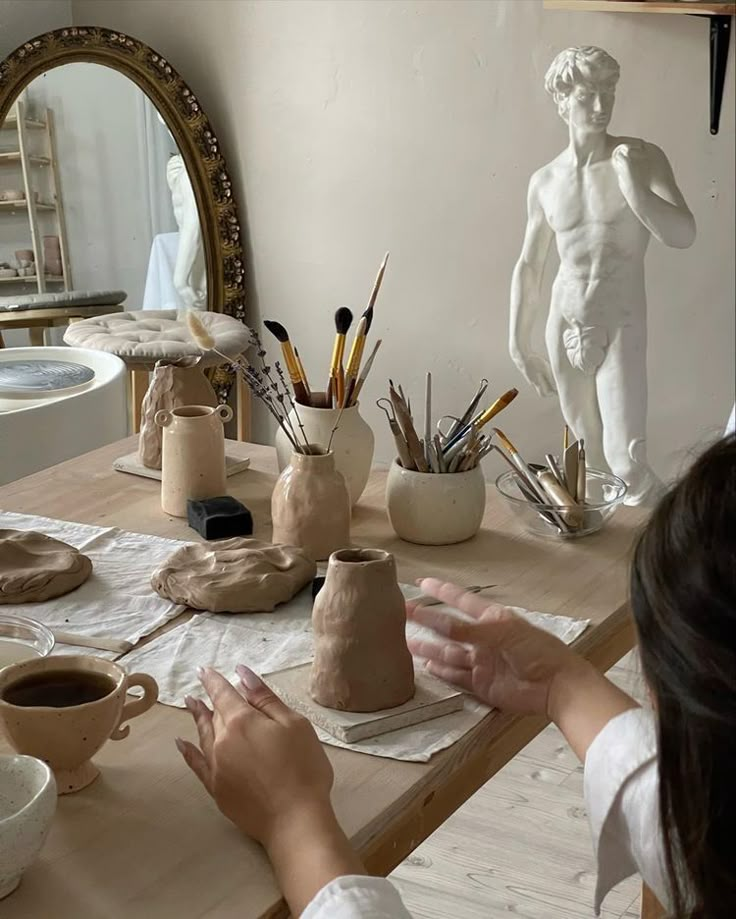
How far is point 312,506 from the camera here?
151 cm

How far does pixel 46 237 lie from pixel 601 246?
1808 millimetres

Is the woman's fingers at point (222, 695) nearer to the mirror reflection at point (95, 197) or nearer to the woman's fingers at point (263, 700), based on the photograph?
the woman's fingers at point (263, 700)

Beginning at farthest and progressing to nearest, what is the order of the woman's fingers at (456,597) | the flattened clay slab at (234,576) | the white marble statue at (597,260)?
the white marble statue at (597,260) → the flattened clay slab at (234,576) → the woman's fingers at (456,597)

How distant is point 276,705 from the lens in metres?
1.05

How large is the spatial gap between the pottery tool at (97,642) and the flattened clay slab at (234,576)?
0.12m

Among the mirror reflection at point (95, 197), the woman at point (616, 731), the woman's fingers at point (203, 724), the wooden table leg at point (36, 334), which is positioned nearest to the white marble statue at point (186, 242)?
the mirror reflection at point (95, 197)

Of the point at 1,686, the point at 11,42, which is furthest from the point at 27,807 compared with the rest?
the point at 11,42

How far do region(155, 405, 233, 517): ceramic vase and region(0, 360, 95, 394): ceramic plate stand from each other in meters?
0.83

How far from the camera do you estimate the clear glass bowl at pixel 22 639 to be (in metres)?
1.20

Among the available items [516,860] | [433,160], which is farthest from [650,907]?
[433,160]

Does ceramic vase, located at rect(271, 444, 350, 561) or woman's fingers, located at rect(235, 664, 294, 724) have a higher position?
ceramic vase, located at rect(271, 444, 350, 561)

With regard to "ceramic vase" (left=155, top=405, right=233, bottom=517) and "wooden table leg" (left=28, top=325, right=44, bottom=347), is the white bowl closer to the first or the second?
"ceramic vase" (left=155, top=405, right=233, bottom=517)

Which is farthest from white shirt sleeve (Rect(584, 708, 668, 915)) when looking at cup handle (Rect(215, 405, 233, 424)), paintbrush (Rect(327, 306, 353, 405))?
cup handle (Rect(215, 405, 233, 424))

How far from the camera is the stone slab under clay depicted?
1.83m
